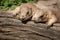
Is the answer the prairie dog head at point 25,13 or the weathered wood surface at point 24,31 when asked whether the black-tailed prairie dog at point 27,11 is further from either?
the weathered wood surface at point 24,31

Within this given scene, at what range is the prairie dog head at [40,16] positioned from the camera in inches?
119

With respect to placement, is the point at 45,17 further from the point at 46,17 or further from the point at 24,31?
the point at 24,31

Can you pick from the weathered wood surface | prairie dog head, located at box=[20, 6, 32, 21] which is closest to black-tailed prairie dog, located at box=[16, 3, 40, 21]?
prairie dog head, located at box=[20, 6, 32, 21]

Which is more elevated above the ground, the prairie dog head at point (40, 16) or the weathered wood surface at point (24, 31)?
the prairie dog head at point (40, 16)

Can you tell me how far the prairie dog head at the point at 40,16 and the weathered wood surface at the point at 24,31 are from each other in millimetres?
79

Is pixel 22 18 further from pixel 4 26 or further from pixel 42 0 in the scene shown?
pixel 42 0

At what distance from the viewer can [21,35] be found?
2.99 m

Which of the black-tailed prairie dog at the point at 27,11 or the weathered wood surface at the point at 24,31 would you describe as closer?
the weathered wood surface at the point at 24,31

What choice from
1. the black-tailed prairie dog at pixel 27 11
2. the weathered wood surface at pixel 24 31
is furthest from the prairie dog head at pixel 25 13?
the weathered wood surface at pixel 24 31

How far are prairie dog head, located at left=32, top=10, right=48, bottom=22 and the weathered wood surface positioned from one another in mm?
79

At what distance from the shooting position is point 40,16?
304cm

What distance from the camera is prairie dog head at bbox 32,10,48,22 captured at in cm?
303

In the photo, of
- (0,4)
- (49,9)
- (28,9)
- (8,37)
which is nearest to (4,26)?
(8,37)

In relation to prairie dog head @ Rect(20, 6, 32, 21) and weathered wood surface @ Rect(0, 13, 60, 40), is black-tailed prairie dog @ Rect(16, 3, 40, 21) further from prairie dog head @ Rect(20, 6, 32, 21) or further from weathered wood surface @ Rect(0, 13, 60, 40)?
weathered wood surface @ Rect(0, 13, 60, 40)
